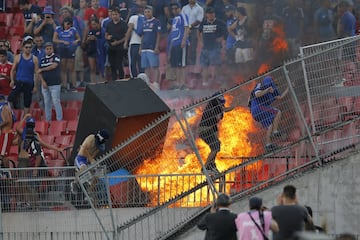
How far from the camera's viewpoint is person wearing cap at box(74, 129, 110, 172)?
21.4 meters

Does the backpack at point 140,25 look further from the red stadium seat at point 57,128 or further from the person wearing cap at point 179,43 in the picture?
the red stadium seat at point 57,128

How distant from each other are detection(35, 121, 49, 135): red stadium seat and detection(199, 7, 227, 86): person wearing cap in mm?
3164

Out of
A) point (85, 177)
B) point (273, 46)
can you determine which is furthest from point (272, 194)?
point (273, 46)

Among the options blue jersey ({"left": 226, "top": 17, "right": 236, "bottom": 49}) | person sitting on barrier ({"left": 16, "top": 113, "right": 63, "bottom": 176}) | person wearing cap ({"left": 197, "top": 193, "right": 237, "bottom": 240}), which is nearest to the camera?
person wearing cap ({"left": 197, "top": 193, "right": 237, "bottom": 240})

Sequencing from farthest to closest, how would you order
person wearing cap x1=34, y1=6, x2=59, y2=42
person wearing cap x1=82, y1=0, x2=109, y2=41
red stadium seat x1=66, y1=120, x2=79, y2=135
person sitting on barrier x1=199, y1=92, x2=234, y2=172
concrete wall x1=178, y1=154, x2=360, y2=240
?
person wearing cap x1=34, y1=6, x2=59, y2=42
person wearing cap x1=82, y1=0, x2=109, y2=41
red stadium seat x1=66, y1=120, x2=79, y2=135
person sitting on barrier x1=199, y1=92, x2=234, y2=172
concrete wall x1=178, y1=154, x2=360, y2=240

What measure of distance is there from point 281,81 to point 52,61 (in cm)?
883

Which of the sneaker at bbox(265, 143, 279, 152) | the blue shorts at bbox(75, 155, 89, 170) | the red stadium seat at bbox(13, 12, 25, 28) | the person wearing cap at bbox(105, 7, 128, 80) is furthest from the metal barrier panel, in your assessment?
the red stadium seat at bbox(13, 12, 25, 28)

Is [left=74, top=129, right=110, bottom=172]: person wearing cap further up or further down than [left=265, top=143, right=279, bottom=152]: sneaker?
further down

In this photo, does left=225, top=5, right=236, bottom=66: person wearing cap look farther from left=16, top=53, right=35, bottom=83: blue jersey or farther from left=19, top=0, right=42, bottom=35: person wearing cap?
left=19, top=0, right=42, bottom=35: person wearing cap

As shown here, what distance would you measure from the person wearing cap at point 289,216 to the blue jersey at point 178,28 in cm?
1131

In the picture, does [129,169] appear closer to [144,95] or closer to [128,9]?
[144,95]

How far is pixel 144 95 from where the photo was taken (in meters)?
22.5

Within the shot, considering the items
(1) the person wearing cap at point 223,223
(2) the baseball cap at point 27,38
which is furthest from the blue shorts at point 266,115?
(2) the baseball cap at point 27,38

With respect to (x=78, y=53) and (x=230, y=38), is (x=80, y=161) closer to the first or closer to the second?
(x=230, y=38)
